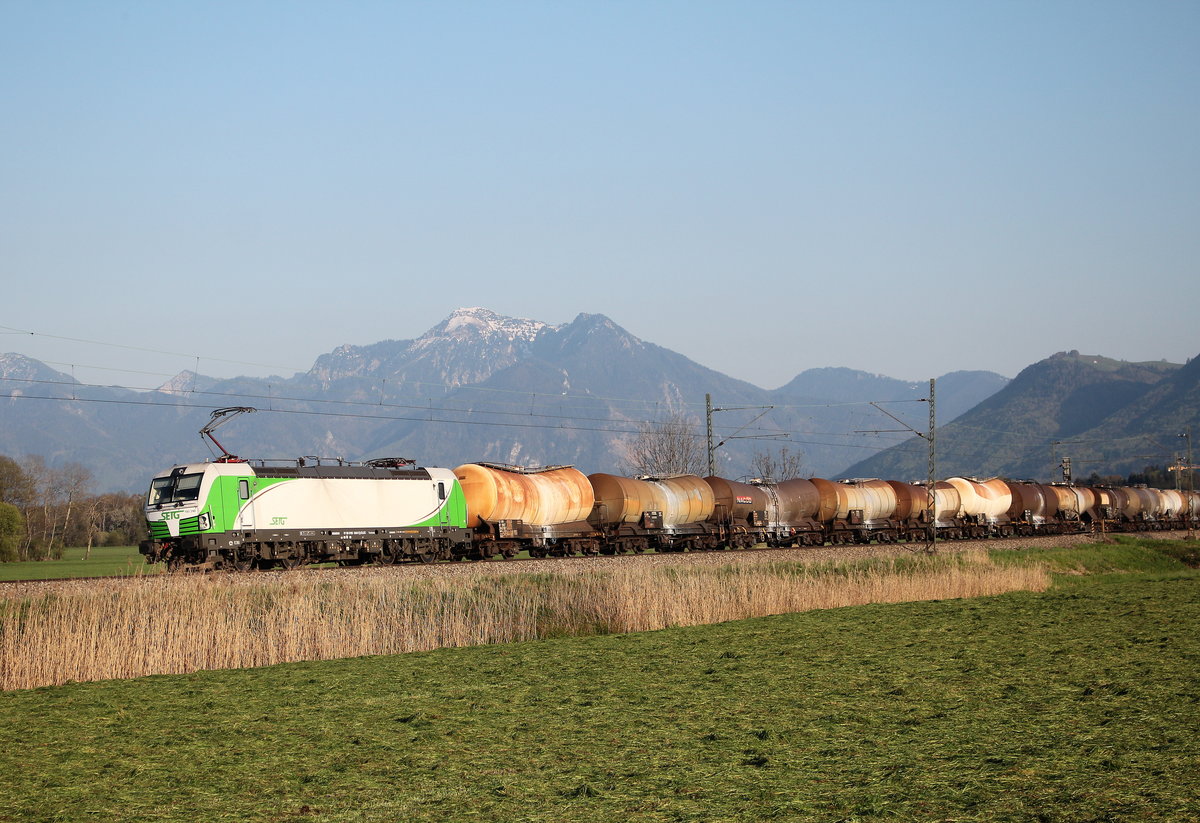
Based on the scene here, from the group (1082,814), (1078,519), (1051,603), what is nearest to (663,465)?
(1078,519)

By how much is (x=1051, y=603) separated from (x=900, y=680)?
11.2 m

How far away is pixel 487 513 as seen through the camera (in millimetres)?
46156

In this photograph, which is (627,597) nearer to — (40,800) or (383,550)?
(40,800)

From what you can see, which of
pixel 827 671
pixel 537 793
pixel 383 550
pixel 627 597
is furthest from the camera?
pixel 383 550

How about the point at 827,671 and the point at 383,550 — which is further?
the point at 383,550

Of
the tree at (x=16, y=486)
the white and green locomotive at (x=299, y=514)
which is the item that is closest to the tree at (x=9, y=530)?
the tree at (x=16, y=486)

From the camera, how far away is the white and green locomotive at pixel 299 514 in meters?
36.9

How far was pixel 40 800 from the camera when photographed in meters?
9.49

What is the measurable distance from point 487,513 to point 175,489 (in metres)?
13.1

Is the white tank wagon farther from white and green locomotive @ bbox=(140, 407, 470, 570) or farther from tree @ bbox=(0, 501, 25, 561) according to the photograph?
tree @ bbox=(0, 501, 25, 561)

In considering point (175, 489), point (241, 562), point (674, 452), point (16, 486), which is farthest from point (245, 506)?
point (674, 452)

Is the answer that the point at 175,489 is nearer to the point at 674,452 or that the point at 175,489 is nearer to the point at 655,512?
the point at 655,512

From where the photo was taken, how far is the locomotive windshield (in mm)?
36906

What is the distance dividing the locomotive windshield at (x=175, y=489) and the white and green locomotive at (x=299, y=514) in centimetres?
3
